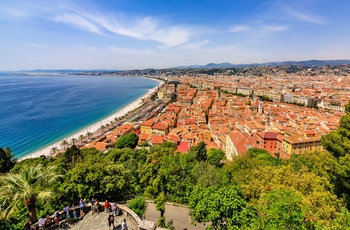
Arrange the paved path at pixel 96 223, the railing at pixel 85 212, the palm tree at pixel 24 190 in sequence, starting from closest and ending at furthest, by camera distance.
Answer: the palm tree at pixel 24 190, the paved path at pixel 96 223, the railing at pixel 85 212

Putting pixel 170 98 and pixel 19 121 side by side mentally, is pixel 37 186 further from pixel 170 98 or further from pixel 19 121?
pixel 170 98

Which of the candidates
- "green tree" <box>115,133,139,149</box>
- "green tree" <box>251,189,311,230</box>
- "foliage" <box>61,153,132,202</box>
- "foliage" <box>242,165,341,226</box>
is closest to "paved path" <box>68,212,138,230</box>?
"foliage" <box>61,153,132,202</box>

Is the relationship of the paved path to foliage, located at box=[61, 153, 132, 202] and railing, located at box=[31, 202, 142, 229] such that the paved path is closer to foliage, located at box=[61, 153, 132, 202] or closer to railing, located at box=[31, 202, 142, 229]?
railing, located at box=[31, 202, 142, 229]

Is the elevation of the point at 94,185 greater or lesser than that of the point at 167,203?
greater

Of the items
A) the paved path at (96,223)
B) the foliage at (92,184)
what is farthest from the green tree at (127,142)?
the paved path at (96,223)

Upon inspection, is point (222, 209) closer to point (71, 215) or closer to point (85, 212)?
point (85, 212)

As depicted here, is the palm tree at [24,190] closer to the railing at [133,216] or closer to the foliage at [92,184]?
the foliage at [92,184]

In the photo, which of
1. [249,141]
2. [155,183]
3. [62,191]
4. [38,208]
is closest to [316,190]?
[155,183]
